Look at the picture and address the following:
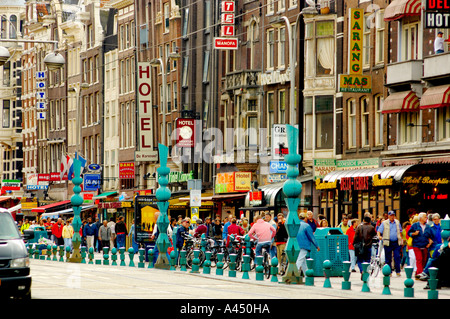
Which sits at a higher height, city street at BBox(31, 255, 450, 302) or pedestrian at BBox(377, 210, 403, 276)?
pedestrian at BBox(377, 210, 403, 276)

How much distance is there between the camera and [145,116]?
226 ft

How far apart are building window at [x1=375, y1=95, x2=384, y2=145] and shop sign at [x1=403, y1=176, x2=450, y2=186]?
4.34 m

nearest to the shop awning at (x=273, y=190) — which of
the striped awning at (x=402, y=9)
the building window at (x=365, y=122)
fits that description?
the building window at (x=365, y=122)

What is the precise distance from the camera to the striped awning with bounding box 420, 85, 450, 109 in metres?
37.9

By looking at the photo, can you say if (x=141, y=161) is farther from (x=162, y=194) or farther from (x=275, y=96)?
(x=162, y=194)

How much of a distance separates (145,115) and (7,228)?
4928 cm

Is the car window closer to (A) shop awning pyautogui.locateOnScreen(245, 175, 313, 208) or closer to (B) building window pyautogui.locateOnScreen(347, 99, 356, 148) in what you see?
(B) building window pyautogui.locateOnScreen(347, 99, 356, 148)

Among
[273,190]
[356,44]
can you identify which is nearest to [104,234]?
[273,190]

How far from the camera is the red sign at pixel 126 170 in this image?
239 feet

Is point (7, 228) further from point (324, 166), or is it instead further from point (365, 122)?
point (324, 166)

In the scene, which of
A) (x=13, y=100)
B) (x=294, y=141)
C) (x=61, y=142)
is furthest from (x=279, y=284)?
(x=13, y=100)

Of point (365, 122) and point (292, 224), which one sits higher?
point (365, 122)

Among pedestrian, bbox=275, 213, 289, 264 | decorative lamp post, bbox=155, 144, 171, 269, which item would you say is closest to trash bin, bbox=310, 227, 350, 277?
pedestrian, bbox=275, 213, 289, 264
